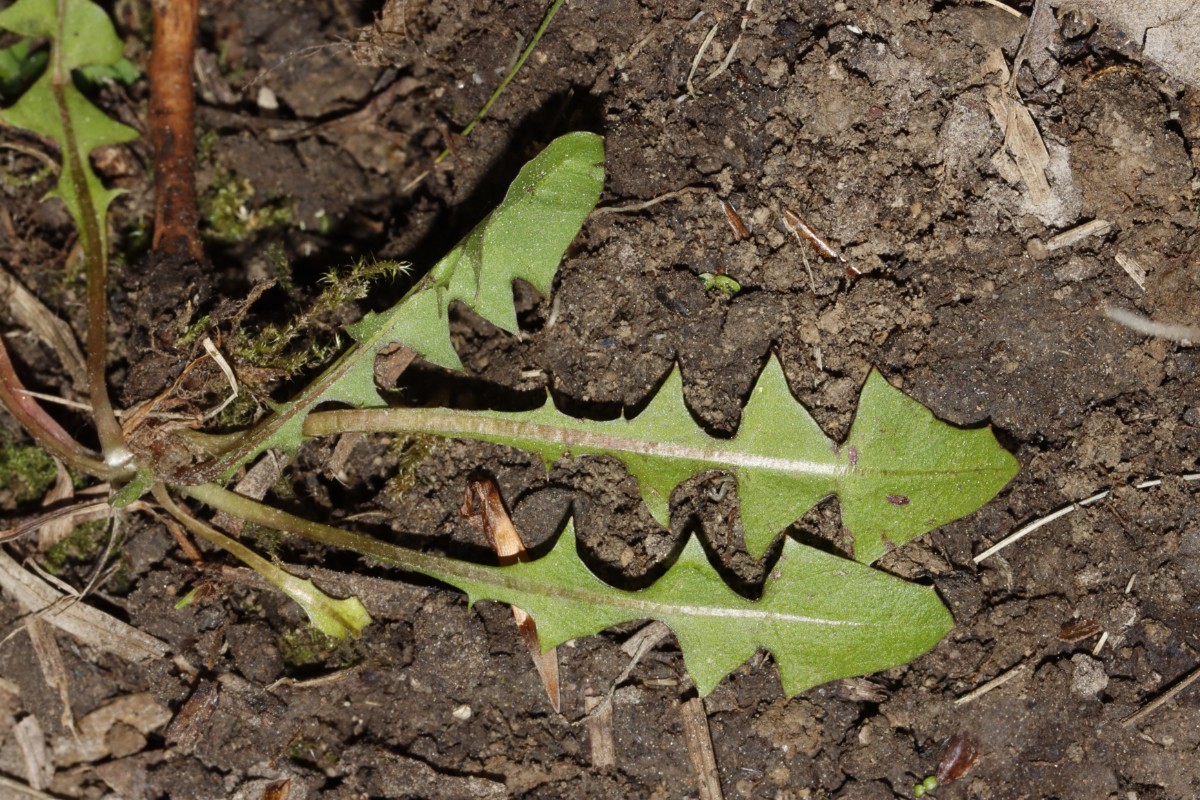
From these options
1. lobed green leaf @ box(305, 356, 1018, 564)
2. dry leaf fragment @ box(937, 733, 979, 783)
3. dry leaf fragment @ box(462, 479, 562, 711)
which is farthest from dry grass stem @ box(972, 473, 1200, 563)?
dry leaf fragment @ box(462, 479, 562, 711)

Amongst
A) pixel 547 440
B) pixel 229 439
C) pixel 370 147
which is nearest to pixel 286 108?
pixel 370 147

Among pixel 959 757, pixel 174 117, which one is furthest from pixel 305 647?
pixel 959 757

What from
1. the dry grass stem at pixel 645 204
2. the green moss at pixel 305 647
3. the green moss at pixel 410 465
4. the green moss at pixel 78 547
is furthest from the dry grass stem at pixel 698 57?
the green moss at pixel 78 547

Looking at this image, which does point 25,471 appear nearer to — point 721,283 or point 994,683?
point 721,283

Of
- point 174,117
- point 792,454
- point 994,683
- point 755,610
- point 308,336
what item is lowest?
point 994,683

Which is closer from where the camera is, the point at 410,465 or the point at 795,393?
the point at 795,393
